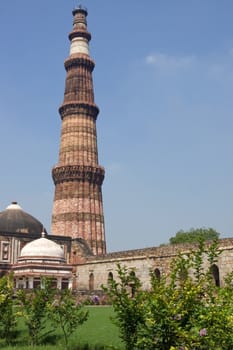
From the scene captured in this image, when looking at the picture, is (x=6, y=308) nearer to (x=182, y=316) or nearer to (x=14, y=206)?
(x=182, y=316)

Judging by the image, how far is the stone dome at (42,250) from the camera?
2620cm

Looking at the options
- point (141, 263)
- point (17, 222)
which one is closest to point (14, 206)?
point (17, 222)

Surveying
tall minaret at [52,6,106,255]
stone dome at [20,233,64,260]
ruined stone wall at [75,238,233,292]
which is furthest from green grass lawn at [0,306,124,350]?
tall minaret at [52,6,106,255]

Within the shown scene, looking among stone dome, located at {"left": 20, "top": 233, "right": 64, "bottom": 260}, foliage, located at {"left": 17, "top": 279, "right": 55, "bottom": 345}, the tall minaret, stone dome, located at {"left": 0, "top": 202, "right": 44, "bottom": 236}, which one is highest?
the tall minaret

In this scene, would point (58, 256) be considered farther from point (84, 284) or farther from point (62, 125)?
point (62, 125)

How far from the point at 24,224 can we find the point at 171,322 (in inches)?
1056

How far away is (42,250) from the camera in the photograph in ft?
86.4

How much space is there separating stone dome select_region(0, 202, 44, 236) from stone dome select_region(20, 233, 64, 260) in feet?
9.85

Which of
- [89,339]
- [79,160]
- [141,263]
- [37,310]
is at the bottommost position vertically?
[89,339]

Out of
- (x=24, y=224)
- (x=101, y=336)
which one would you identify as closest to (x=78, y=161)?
(x=24, y=224)

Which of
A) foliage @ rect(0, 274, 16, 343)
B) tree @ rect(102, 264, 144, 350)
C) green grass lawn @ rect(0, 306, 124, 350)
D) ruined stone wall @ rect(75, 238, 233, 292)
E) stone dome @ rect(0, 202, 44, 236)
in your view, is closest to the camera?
tree @ rect(102, 264, 144, 350)

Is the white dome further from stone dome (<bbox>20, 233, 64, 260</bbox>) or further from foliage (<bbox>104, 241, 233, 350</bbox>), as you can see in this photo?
foliage (<bbox>104, 241, 233, 350</bbox>)

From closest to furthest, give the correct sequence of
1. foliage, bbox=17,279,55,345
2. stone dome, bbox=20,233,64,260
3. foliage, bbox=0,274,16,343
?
foliage, bbox=17,279,55,345 < foliage, bbox=0,274,16,343 < stone dome, bbox=20,233,64,260

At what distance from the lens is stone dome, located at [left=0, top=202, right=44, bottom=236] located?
3011cm
